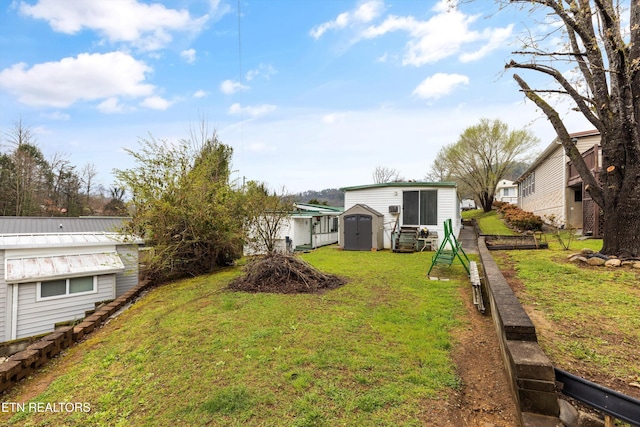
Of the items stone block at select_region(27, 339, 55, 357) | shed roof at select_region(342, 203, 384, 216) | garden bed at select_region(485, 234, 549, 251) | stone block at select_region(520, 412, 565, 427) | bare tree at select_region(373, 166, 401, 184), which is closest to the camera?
stone block at select_region(520, 412, 565, 427)

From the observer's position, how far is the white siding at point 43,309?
7930mm

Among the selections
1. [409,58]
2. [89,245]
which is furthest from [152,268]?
[409,58]

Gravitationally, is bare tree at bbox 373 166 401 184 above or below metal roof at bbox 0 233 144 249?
above

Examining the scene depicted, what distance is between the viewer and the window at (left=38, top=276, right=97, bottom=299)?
27.1ft

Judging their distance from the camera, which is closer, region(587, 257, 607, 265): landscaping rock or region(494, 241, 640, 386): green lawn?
region(494, 241, 640, 386): green lawn

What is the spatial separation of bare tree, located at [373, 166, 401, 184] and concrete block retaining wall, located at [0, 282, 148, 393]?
37626 mm

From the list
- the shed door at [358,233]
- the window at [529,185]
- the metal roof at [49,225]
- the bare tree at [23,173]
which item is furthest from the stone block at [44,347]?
the window at [529,185]

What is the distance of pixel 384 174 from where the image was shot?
134ft

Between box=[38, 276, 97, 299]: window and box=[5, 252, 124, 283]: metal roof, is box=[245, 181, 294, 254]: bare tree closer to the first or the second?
box=[5, 252, 124, 283]: metal roof

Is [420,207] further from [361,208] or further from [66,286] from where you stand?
[66,286]

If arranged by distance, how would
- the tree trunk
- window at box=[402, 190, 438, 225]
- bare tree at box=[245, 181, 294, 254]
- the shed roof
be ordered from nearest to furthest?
the tree trunk, bare tree at box=[245, 181, 294, 254], window at box=[402, 190, 438, 225], the shed roof

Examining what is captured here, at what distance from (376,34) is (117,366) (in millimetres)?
10949

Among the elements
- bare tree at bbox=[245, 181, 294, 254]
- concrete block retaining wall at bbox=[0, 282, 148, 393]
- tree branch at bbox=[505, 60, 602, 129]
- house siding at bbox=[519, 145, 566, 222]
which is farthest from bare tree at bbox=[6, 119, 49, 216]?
house siding at bbox=[519, 145, 566, 222]

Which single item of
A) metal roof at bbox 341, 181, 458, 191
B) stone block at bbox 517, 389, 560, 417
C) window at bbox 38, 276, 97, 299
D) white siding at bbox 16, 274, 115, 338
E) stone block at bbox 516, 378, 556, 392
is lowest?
white siding at bbox 16, 274, 115, 338
